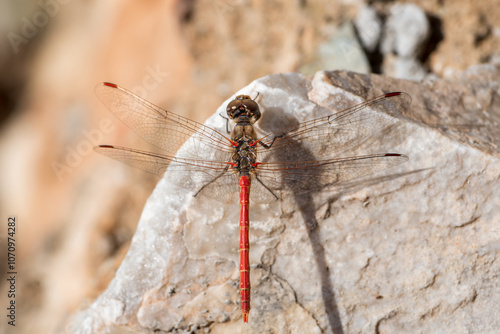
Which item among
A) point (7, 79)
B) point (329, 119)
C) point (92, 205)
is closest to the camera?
point (329, 119)

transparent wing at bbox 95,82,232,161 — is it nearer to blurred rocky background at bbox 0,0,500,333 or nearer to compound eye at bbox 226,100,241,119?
compound eye at bbox 226,100,241,119

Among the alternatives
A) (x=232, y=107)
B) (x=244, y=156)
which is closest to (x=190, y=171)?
(x=244, y=156)

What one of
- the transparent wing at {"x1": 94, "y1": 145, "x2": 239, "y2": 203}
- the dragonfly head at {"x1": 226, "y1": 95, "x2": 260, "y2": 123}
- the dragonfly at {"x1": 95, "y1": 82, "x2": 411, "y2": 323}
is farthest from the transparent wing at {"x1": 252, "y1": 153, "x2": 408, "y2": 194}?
the dragonfly head at {"x1": 226, "y1": 95, "x2": 260, "y2": 123}

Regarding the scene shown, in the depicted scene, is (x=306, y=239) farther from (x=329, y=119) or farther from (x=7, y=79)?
(x=7, y=79)

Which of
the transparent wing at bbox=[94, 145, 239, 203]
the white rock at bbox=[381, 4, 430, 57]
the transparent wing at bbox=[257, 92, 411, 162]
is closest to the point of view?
the transparent wing at bbox=[257, 92, 411, 162]

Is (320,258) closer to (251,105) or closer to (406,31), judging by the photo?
(251,105)

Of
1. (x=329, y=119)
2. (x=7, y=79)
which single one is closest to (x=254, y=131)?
(x=329, y=119)

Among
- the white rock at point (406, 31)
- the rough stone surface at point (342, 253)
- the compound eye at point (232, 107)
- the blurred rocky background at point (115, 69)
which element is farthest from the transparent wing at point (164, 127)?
the white rock at point (406, 31)
